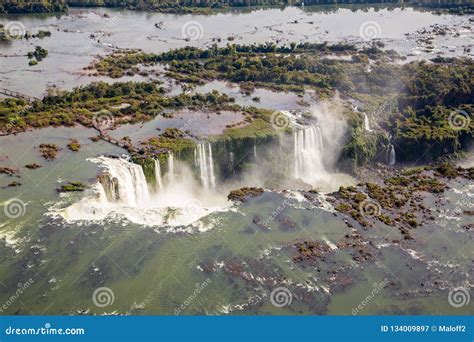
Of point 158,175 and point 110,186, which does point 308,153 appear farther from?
point 110,186

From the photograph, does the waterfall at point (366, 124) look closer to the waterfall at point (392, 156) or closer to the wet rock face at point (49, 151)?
the waterfall at point (392, 156)

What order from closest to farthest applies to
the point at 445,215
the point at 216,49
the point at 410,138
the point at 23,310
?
the point at 23,310
the point at 445,215
the point at 410,138
the point at 216,49

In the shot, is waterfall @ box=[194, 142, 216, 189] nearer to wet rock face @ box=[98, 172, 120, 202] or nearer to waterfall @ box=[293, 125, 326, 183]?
waterfall @ box=[293, 125, 326, 183]

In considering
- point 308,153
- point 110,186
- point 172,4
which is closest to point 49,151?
point 110,186

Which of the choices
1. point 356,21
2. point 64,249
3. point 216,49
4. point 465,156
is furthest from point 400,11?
point 64,249

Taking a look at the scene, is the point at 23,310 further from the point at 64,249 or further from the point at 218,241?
the point at 218,241

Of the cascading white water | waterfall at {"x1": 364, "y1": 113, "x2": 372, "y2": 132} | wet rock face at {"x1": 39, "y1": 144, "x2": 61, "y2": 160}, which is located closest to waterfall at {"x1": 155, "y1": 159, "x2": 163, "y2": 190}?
the cascading white water
